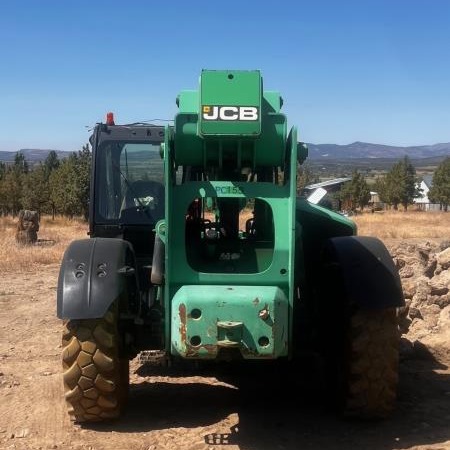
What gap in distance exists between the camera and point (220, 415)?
5445 mm

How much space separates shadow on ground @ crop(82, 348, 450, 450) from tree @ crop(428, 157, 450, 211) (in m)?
61.6

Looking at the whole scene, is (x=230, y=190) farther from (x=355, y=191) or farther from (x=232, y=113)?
(x=355, y=191)

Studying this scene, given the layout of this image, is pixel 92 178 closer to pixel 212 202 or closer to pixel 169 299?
pixel 212 202

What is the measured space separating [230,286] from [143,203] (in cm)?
308

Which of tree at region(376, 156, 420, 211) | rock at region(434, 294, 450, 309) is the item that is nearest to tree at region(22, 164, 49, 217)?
tree at region(376, 156, 420, 211)

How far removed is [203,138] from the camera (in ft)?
15.8

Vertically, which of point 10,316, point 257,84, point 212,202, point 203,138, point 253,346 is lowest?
point 10,316

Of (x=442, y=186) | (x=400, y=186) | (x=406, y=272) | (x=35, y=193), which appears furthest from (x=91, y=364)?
(x=400, y=186)

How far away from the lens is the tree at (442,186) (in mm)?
65438

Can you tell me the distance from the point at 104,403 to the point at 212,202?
74.7 inches

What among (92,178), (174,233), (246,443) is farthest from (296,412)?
(92,178)

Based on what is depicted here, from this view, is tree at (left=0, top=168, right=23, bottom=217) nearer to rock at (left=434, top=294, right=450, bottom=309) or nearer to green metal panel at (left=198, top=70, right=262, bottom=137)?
rock at (left=434, top=294, right=450, bottom=309)

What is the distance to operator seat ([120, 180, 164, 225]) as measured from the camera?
7.42m

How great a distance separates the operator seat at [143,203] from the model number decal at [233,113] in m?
2.82
